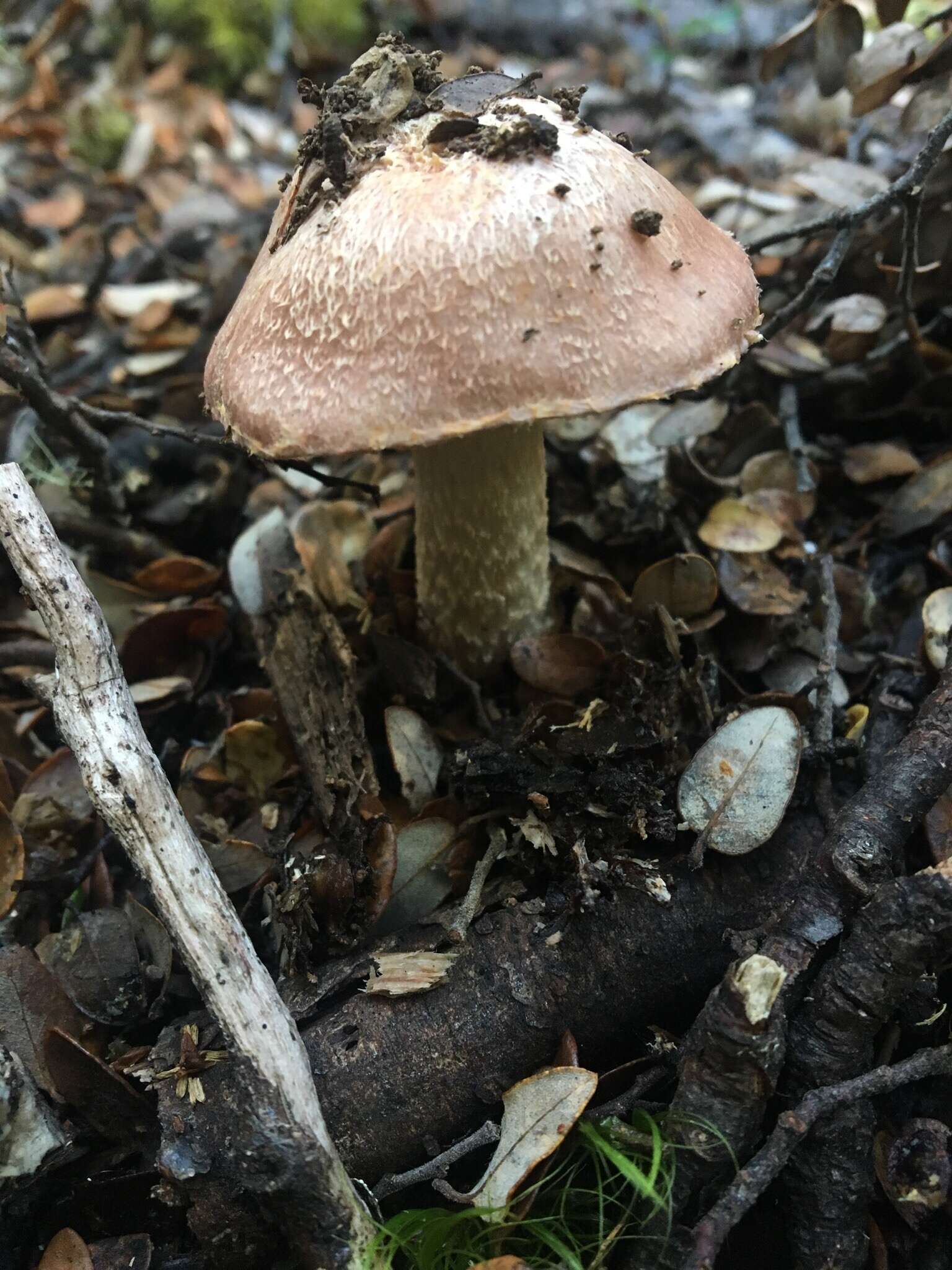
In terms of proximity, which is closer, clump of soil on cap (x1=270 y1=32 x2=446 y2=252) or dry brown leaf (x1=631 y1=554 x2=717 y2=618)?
clump of soil on cap (x1=270 y1=32 x2=446 y2=252)

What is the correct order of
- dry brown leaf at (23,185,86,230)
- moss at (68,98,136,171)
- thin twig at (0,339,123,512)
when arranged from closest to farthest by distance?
1. thin twig at (0,339,123,512)
2. dry brown leaf at (23,185,86,230)
3. moss at (68,98,136,171)

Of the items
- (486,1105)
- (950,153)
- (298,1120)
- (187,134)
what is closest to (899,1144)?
(486,1105)

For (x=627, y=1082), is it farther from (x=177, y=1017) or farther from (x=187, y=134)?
(x=187, y=134)

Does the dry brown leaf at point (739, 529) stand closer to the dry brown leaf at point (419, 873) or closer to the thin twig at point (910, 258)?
the thin twig at point (910, 258)

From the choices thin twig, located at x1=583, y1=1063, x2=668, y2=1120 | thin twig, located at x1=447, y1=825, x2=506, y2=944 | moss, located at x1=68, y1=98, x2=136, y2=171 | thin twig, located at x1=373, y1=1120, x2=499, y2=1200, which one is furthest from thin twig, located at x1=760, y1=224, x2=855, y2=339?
moss, located at x1=68, y1=98, x2=136, y2=171

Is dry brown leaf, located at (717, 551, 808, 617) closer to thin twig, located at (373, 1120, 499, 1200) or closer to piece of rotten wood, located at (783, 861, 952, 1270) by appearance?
piece of rotten wood, located at (783, 861, 952, 1270)
